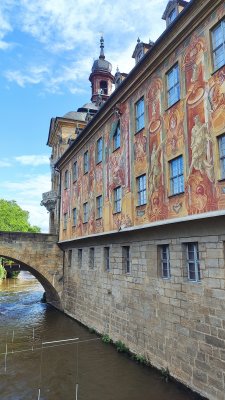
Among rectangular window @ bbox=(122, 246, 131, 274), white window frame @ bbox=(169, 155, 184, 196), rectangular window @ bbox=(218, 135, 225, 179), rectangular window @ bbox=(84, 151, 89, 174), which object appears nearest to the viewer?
rectangular window @ bbox=(218, 135, 225, 179)

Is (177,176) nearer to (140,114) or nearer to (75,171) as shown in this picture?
(140,114)

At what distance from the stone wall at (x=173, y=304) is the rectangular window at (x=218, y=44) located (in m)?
3.73

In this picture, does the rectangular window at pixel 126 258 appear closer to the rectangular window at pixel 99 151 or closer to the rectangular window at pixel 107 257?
the rectangular window at pixel 107 257

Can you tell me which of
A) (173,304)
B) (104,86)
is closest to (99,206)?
(173,304)

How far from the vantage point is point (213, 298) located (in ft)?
25.4

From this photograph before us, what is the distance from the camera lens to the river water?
28.8 ft

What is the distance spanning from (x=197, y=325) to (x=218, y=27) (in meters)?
7.27

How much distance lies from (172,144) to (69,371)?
7.71m

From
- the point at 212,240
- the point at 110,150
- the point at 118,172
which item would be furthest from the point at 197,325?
the point at 110,150

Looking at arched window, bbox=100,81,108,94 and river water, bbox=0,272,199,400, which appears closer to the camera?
river water, bbox=0,272,199,400

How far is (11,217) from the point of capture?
5294cm

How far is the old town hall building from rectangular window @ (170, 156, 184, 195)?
1.5 inches

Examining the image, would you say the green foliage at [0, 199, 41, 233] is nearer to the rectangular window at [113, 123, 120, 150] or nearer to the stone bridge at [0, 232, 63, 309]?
the stone bridge at [0, 232, 63, 309]

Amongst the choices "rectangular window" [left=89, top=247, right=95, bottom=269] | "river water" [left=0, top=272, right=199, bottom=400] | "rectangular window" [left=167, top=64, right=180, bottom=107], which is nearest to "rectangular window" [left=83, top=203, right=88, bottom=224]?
"rectangular window" [left=89, top=247, right=95, bottom=269]
